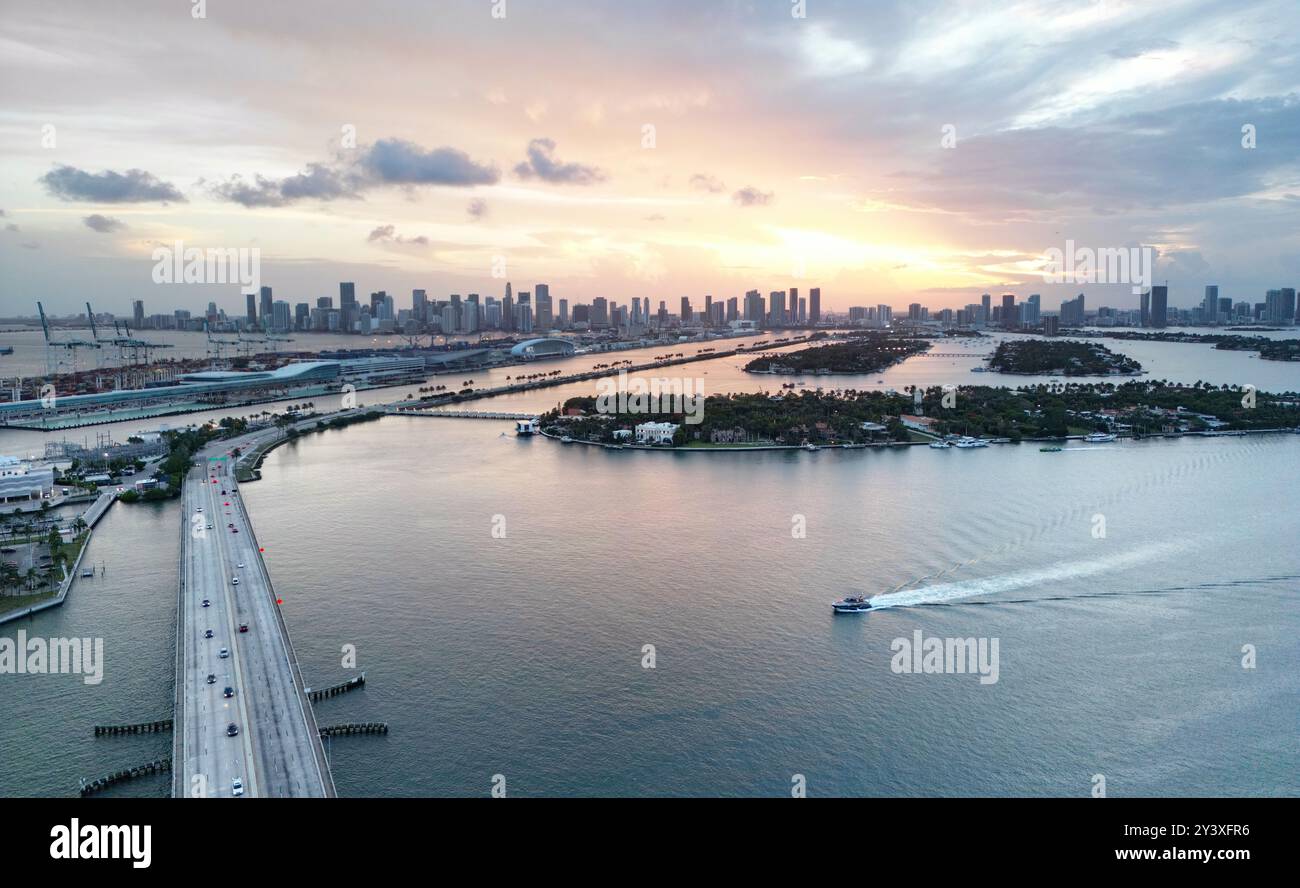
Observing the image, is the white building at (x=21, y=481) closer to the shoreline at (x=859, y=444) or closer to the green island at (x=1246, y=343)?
the shoreline at (x=859, y=444)

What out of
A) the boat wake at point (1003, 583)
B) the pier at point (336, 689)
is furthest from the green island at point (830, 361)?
the pier at point (336, 689)

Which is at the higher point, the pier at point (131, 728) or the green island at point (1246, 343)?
the green island at point (1246, 343)

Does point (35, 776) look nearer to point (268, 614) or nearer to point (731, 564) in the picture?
point (268, 614)

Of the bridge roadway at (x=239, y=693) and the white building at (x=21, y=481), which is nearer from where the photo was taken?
the bridge roadway at (x=239, y=693)

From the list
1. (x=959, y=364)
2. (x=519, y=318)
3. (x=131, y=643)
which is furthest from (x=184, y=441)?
(x=519, y=318)

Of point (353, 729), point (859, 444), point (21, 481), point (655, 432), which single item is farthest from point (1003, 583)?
point (21, 481)

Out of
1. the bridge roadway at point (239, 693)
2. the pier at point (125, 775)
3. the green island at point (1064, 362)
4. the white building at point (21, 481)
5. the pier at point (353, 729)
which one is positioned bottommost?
the pier at point (125, 775)
